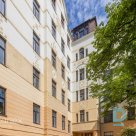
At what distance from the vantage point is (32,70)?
77.8 ft

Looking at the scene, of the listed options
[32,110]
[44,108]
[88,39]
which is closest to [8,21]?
[32,110]

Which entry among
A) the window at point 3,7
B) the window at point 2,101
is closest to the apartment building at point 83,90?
the window at point 2,101

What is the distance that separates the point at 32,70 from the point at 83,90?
19943 mm

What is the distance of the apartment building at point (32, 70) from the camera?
18578 mm

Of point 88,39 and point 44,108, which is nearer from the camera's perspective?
point 44,108

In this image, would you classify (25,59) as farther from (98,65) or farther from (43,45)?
(98,65)

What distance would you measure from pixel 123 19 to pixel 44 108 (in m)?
18.0

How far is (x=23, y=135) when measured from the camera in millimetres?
20688

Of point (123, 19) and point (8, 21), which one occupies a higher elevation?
point (8, 21)

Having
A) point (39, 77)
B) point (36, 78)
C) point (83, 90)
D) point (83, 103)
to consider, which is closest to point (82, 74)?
point (83, 90)

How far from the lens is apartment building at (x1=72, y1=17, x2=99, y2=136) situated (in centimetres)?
4088

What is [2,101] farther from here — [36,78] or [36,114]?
[36,78]

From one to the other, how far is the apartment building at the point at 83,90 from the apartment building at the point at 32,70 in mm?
7430

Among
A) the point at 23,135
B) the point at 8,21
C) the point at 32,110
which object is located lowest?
the point at 23,135
